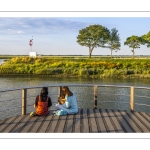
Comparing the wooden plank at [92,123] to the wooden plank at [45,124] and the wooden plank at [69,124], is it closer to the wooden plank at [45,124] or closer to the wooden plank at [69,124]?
the wooden plank at [69,124]

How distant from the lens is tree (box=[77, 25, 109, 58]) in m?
44.0

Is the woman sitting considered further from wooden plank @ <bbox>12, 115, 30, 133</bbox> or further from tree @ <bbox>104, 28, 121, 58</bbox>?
tree @ <bbox>104, 28, 121, 58</bbox>

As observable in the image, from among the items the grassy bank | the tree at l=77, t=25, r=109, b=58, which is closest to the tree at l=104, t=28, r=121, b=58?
the tree at l=77, t=25, r=109, b=58

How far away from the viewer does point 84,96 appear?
50.1ft

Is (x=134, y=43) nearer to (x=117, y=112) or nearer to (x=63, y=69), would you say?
(x=63, y=69)

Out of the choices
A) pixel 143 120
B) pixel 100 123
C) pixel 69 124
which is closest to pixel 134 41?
pixel 143 120

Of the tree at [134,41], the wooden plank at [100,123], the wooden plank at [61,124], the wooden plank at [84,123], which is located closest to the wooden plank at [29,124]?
the wooden plank at [61,124]

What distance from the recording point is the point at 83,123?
4.88 metres

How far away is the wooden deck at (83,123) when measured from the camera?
4.48 metres

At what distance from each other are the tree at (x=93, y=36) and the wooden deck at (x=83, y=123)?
38610mm

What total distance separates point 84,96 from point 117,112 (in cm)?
941
